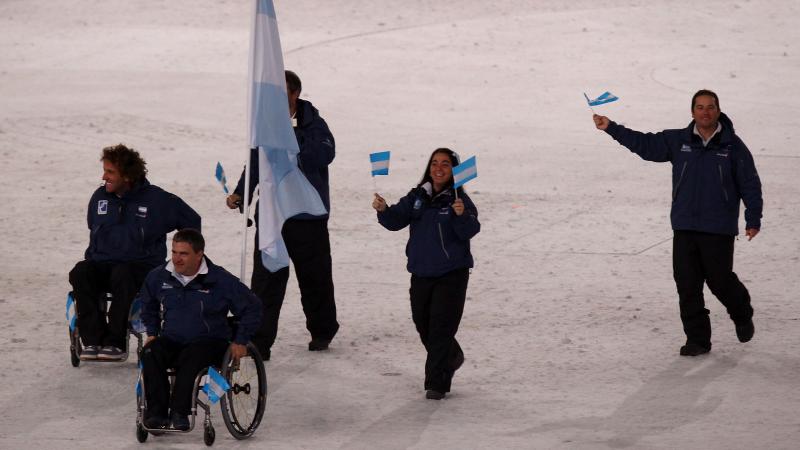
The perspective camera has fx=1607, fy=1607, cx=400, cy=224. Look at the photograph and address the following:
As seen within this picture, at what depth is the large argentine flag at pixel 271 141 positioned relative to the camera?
9.88m

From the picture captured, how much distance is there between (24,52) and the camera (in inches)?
1001

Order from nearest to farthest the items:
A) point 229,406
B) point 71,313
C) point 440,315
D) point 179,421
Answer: point 179,421 → point 229,406 → point 440,315 → point 71,313

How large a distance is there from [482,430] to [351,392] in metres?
1.14

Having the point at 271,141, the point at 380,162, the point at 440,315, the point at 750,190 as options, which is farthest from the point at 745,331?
the point at 271,141

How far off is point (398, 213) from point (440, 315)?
67 centimetres

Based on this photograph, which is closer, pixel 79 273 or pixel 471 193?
pixel 79 273

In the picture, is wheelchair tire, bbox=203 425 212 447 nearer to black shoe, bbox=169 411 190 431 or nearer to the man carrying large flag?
black shoe, bbox=169 411 190 431

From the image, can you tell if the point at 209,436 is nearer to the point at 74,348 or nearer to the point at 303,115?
the point at 74,348

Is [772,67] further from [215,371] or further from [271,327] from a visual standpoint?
[215,371]

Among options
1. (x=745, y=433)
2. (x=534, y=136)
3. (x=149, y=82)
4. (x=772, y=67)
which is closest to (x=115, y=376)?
(x=745, y=433)

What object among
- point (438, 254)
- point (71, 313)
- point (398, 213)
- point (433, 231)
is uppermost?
point (398, 213)

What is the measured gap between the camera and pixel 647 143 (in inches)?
416

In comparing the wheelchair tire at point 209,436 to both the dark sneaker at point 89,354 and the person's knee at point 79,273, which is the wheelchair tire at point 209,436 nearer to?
the dark sneaker at point 89,354

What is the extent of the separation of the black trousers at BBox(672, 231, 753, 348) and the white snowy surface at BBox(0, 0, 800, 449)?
24cm
